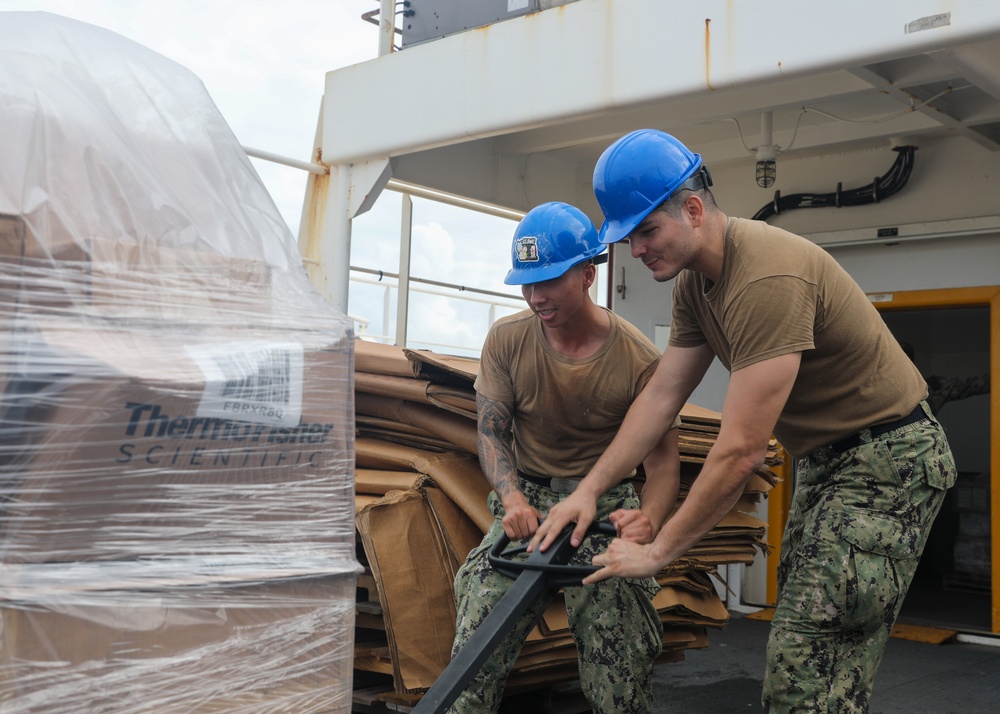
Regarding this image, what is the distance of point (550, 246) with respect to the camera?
2982 mm

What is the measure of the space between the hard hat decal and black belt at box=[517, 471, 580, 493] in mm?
726

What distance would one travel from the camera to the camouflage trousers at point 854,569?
234cm

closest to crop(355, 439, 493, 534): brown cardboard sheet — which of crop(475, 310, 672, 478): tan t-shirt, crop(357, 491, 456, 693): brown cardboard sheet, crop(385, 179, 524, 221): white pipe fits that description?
crop(357, 491, 456, 693): brown cardboard sheet

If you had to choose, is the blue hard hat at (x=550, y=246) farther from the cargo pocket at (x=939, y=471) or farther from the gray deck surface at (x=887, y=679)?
the gray deck surface at (x=887, y=679)

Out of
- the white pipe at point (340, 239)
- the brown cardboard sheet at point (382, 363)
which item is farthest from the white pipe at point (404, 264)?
the brown cardboard sheet at point (382, 363)

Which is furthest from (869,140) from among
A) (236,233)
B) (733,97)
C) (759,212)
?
(236,233)

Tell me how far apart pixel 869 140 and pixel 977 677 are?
3.12 m

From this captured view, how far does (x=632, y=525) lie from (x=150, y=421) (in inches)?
51.1

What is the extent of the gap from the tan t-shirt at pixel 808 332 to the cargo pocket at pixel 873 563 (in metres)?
0.23

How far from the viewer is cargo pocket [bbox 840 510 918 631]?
234 cm

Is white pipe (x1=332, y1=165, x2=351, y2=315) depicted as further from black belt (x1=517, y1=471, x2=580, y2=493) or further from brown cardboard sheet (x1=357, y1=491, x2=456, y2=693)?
black belt (x1=517, y1=471, x2=580, y2=493)

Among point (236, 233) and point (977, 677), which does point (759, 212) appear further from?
point (236, 233)

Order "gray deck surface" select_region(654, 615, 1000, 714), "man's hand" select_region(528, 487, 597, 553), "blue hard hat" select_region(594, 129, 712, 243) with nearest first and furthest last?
"blue hard hat" select_region(594, 129, 712, 243) < "man's hand" select_region(528, 487, 597, 553) < "gray deck surface" select_region(654, 615, 1000, 714)

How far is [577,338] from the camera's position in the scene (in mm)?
3123
